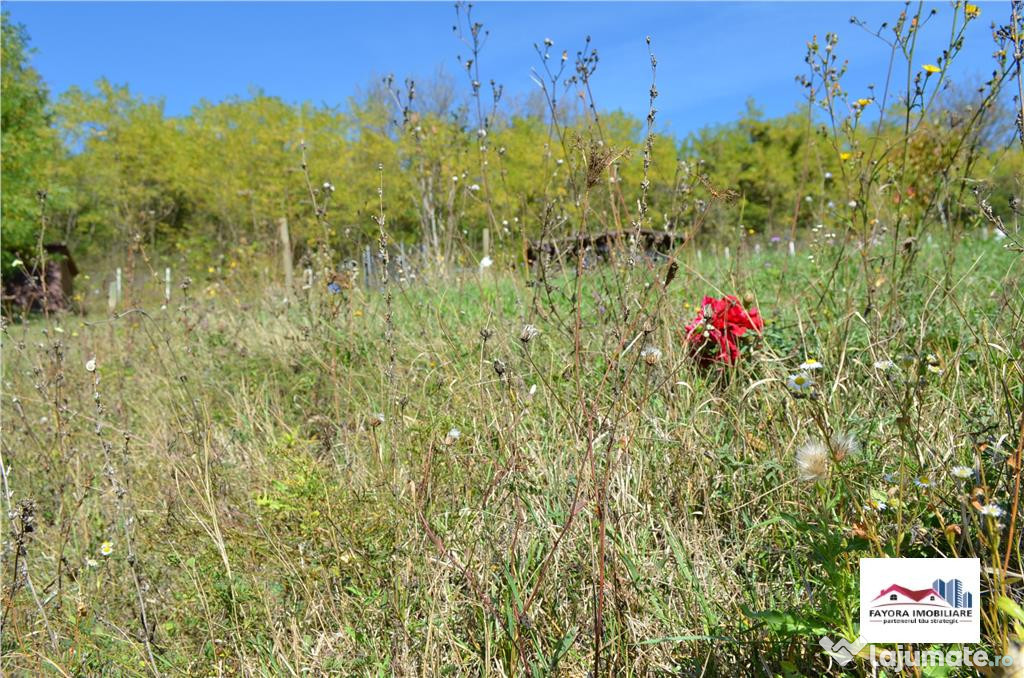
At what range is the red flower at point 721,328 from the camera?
256cm

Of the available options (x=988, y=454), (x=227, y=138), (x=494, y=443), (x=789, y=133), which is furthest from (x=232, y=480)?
(x=789, y=133)

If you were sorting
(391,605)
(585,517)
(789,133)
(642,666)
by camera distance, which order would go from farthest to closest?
(789,133)
(585,517)
(391,605)
(642,666)

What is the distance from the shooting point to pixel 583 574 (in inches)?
68.1

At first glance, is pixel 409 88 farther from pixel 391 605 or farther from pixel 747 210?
pixel 747 210

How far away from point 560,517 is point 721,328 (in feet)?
3.49

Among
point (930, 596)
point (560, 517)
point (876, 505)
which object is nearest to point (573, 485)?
point (560, 517)

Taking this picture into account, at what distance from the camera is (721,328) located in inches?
102

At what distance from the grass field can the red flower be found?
0.07m

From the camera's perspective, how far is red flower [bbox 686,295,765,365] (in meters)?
2.56

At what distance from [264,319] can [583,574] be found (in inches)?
148

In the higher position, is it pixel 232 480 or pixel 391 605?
pixel 232 480

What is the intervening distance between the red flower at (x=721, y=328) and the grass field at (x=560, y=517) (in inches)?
2.9

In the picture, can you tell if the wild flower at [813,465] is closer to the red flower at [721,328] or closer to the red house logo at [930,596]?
the red house logo at [930,596]

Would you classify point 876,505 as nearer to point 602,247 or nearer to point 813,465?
point 813,465
